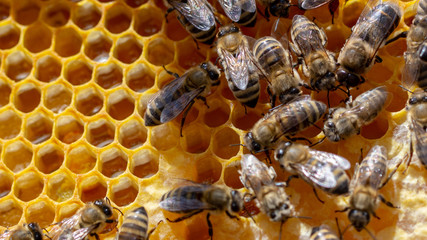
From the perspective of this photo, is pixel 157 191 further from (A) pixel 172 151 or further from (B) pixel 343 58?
(B) pixel 343 58

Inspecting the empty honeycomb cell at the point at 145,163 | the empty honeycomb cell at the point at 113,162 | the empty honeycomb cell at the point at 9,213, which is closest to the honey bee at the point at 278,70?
the empty honeycomb cell at the point at 145,163

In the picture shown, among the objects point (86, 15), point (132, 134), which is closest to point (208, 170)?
point (132, 134)

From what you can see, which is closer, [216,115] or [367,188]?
[367,188]

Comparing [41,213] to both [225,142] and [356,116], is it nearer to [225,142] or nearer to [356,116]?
[225,142]

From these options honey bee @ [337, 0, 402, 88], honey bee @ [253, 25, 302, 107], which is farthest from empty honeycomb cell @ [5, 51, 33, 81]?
honey bee @ [337, 0, 402, 88]

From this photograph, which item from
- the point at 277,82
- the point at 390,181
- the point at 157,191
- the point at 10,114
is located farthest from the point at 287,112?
the point at 10,114

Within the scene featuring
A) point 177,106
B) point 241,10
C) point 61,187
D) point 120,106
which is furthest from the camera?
point 120,106

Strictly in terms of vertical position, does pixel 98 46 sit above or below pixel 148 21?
below
